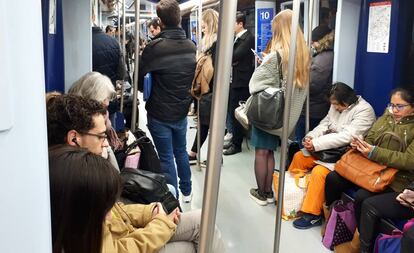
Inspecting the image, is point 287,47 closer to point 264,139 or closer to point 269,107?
point 269,107

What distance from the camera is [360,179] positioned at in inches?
107

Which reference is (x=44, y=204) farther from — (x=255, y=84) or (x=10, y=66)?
(x=255, y=84)

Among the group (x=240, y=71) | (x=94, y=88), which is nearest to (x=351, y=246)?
(x=94, y=88)

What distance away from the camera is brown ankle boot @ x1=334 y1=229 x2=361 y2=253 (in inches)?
104

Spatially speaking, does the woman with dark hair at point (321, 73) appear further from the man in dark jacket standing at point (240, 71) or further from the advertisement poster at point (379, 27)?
the man in dark jacket standing at point (240, 71)

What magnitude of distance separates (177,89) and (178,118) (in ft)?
0.76

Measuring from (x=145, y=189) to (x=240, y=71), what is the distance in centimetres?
312

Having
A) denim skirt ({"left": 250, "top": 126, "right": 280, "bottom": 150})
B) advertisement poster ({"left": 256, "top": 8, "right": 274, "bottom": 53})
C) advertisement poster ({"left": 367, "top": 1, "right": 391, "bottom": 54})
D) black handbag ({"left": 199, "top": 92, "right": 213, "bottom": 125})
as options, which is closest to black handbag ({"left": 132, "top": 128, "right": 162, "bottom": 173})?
denim skirt ({"left": 250, "top": 126, "right": 280, "bottom": 150})

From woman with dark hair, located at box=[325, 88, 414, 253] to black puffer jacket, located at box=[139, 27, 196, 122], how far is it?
1.30m

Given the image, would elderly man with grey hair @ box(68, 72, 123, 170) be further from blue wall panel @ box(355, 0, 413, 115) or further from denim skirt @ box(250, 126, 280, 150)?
blue wall panel @ box(355, 0, 413, 115)

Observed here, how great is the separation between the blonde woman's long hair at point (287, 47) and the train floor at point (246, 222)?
1.12 metres

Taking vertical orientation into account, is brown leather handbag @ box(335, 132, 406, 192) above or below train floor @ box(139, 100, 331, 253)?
above

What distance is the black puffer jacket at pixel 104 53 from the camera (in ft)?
11.2

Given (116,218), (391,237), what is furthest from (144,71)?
(391,237)
